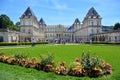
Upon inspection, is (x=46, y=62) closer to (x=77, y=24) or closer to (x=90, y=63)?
(x=90, y=63)

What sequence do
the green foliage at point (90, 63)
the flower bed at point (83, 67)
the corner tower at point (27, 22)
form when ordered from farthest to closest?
the corner tower at point (27, 22) < the green foliage at point (90, 63) < the flower bed at point (83, 67)

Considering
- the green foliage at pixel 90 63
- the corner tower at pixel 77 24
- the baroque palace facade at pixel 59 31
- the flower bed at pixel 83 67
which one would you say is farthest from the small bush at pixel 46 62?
the corner tower at pixel 77 24

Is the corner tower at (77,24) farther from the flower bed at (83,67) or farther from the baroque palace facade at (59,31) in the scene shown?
the flower bed at (83,67)

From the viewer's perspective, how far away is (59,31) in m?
163

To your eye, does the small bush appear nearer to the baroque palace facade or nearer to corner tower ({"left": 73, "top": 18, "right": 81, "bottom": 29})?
the baroque palace facade

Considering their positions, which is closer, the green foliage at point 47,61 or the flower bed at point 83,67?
the flower bed at point 83,67

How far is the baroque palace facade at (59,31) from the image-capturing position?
8094 cm

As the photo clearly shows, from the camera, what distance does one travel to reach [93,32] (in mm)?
115938

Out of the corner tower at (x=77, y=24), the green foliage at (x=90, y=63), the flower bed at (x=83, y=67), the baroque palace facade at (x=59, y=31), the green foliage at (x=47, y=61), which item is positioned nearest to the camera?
the flower bed at (x=83, y=67)

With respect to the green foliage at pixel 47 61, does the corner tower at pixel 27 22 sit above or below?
above

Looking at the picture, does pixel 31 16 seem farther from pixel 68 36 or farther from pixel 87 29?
pixel 68 36

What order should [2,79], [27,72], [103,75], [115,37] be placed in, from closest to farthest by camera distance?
→ [2,79]
[103,75]
[27,72]
[115,37]

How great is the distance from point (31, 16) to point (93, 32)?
30.3m

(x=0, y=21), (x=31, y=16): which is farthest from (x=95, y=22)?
(x=0, y=21)
